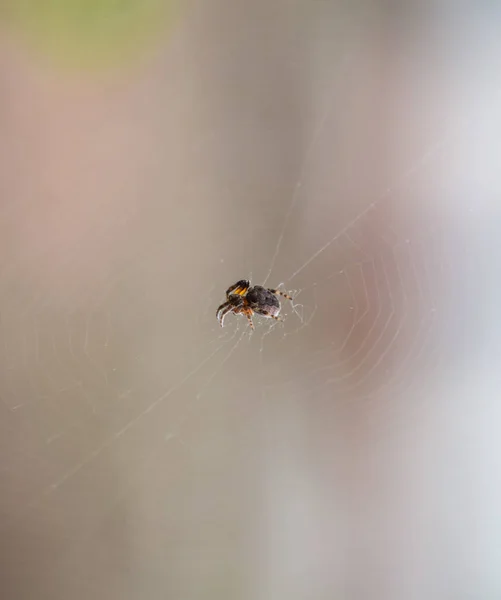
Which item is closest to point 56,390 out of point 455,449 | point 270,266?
point 270,266

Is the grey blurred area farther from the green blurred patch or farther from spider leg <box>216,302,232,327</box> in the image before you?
spider leg <box>216,302,232,327</box>

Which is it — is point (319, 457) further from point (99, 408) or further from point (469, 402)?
point (99, 408)

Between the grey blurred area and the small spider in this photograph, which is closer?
the small spider

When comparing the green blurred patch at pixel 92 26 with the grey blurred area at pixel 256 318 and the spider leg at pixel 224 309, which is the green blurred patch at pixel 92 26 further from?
the spider leg at pixel 224 309

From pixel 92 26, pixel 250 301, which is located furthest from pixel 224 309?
pixel 92 26

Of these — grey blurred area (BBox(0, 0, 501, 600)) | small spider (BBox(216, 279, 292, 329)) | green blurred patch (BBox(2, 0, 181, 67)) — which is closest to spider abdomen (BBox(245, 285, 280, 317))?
Answer: small spider (BBox(216, 279, 292, 329))

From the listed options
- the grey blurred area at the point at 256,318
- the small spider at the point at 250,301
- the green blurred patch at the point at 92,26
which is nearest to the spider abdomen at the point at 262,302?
the small spider at the point at 250,301
